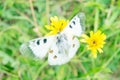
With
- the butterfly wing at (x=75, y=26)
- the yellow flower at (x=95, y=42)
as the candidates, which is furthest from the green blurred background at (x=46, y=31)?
the butterfly wing at (x=75, y=26)

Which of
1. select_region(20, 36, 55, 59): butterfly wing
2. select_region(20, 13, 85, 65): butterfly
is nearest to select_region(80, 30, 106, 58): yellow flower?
select_region(20, 13, 85, 65): butterfly

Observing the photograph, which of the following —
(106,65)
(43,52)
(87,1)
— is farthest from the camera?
(87,1)

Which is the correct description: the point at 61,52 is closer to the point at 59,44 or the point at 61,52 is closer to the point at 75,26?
the point at 59,44

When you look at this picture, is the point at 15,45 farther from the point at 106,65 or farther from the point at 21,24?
the point at 106,65

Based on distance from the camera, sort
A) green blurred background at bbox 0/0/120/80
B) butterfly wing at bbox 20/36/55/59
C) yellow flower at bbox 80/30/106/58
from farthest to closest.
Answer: green blurred background at bbox 0/0/120/80
yellow flower at bbox 80/30/106/58
butterfly wing at bbox 20/36/55/59

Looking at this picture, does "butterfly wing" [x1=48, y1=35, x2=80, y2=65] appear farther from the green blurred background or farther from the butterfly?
the green blurred background

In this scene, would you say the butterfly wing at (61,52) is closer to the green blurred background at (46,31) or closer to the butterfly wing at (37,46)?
the butterfly wing at (37,46)

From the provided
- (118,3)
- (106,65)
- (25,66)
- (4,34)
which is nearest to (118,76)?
(106,65)
